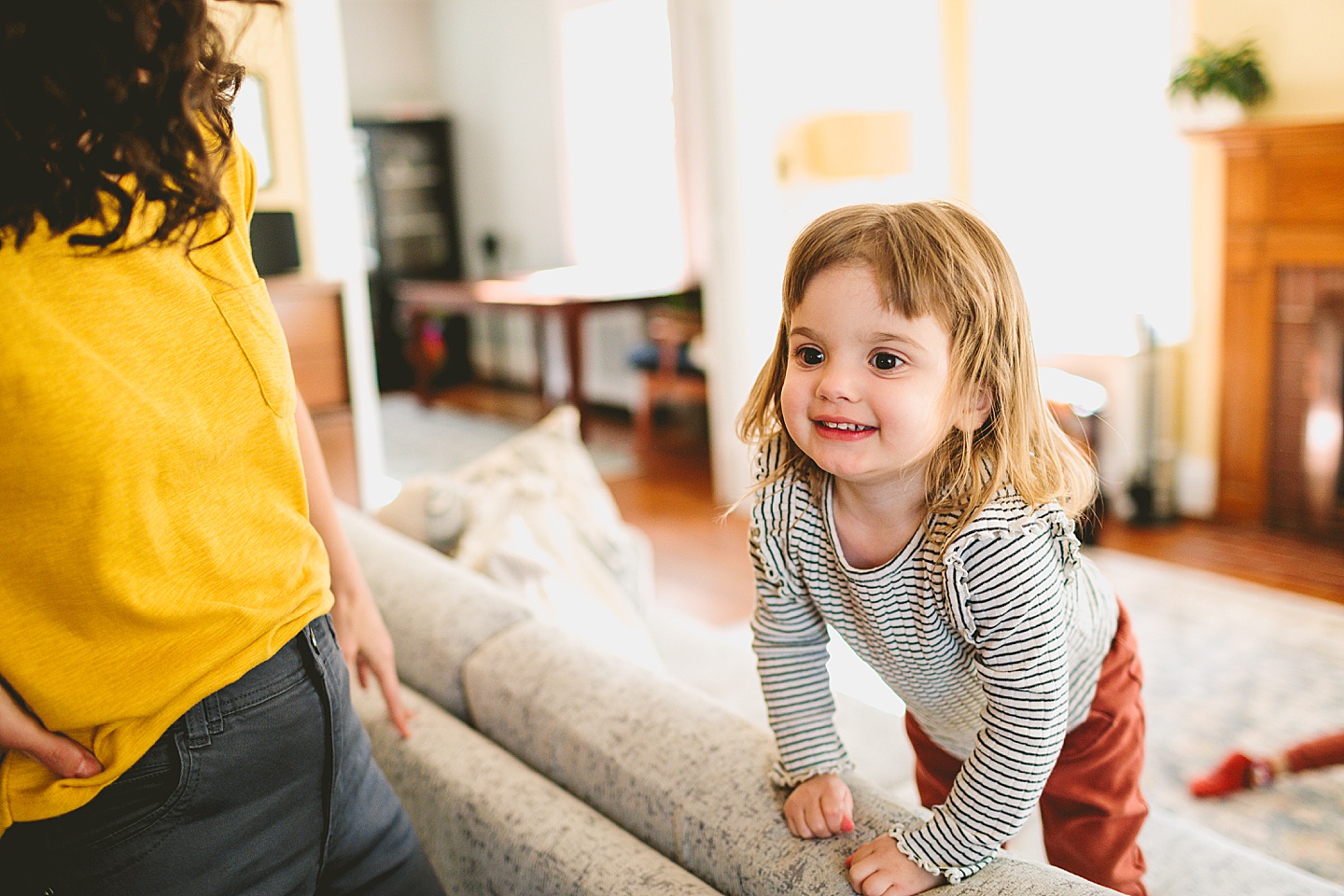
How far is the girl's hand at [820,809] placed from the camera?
0.93 metres

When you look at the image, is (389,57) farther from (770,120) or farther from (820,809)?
(820,809)

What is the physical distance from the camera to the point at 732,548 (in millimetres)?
4234

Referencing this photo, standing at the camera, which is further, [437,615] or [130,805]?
[437,615]

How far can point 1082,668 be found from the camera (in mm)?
1098

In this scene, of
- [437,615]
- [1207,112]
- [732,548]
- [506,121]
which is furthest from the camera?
[506,121]

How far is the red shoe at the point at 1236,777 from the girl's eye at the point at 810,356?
72.1 inches

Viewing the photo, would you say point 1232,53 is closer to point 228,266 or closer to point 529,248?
point 228,266

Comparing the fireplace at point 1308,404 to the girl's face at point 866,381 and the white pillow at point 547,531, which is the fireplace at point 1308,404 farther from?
the girl's face at point 866,381

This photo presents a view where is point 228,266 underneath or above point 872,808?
above

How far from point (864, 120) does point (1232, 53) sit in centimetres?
135

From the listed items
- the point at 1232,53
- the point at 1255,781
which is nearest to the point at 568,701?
the point at 1255,781

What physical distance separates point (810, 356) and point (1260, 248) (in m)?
3.54

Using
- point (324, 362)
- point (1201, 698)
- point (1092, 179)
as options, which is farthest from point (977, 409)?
point (1092, 179)

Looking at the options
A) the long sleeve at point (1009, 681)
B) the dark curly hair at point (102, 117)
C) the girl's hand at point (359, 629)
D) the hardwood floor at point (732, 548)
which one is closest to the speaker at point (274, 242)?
the hardwood floor at point (732, 548)
